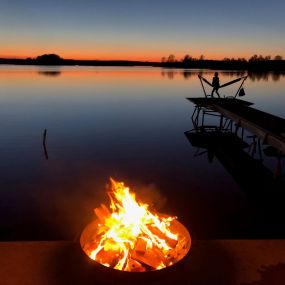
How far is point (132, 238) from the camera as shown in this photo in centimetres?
450

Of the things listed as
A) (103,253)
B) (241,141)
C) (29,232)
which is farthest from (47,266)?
(241,141)

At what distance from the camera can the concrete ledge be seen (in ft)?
15.4

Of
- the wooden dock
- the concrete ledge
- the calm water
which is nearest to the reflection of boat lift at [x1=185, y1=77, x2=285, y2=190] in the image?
the wooden dock

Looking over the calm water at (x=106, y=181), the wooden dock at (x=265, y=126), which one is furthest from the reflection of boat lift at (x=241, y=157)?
the wooden dock at (x=265, y=126)

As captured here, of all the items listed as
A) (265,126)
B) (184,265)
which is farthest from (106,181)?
(184,265)

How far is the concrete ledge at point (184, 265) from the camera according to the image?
468 cm

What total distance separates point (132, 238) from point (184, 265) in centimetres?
97

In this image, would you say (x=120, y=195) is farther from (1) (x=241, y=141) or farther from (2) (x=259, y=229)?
(1) (x=241, y=141)

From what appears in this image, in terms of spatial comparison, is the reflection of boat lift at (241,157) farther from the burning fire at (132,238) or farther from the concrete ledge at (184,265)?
the burning fire at (132,238)

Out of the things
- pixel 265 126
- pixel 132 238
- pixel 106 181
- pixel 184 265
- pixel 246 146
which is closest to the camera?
pixel 132 238

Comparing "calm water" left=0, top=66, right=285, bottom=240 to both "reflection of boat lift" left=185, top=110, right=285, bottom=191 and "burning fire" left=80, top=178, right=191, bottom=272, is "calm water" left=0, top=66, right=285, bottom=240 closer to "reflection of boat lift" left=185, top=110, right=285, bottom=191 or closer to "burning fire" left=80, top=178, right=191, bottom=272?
"reflection of boat lift" left=185, top=110, right=285, bottom=191

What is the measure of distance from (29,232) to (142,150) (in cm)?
1466

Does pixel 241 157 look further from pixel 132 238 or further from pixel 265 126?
pixel 132 238

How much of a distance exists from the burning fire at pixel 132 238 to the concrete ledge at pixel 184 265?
0.83 ft
